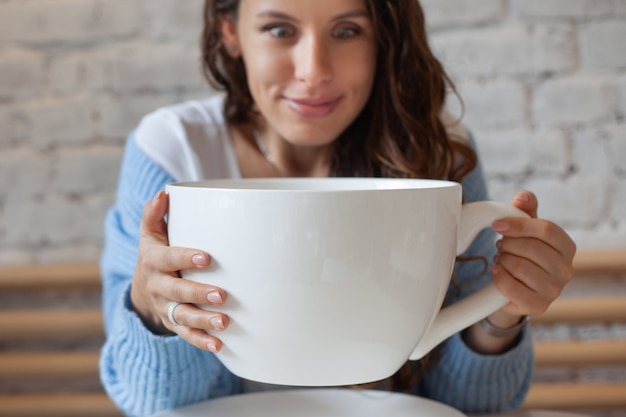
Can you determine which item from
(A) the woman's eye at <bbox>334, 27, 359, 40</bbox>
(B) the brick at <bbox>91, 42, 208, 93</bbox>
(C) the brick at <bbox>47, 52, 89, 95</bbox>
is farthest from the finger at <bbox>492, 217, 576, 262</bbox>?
(C) the brick at <bbox>47, 52, 89, 95</bbox>

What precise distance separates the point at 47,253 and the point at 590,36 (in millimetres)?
1006

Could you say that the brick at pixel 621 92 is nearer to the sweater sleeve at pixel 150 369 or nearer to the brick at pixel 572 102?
the brick at pixel 572 102

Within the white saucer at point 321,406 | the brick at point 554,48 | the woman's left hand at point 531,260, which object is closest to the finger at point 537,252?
the woman's left hand at point 531,260

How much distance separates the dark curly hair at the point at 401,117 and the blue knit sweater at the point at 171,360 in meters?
0.05

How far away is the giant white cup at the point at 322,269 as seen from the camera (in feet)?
1.32

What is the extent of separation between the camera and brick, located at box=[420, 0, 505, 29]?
107 cm

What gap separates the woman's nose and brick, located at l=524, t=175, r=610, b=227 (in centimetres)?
51

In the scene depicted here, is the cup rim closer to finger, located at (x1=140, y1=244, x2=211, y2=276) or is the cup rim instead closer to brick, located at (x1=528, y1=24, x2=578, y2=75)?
finger, located at (x1=140, y1=244, x2=211, y2=276)

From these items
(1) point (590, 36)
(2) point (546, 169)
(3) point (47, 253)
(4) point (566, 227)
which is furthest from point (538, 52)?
(3) point (47, 253)

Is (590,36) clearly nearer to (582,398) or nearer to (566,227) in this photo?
(566,227)

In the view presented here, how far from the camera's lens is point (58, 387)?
1.21 m

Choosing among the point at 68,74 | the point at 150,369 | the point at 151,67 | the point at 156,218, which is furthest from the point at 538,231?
the point at 68,74

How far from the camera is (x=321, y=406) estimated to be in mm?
525

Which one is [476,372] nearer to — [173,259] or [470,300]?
[470,300]
